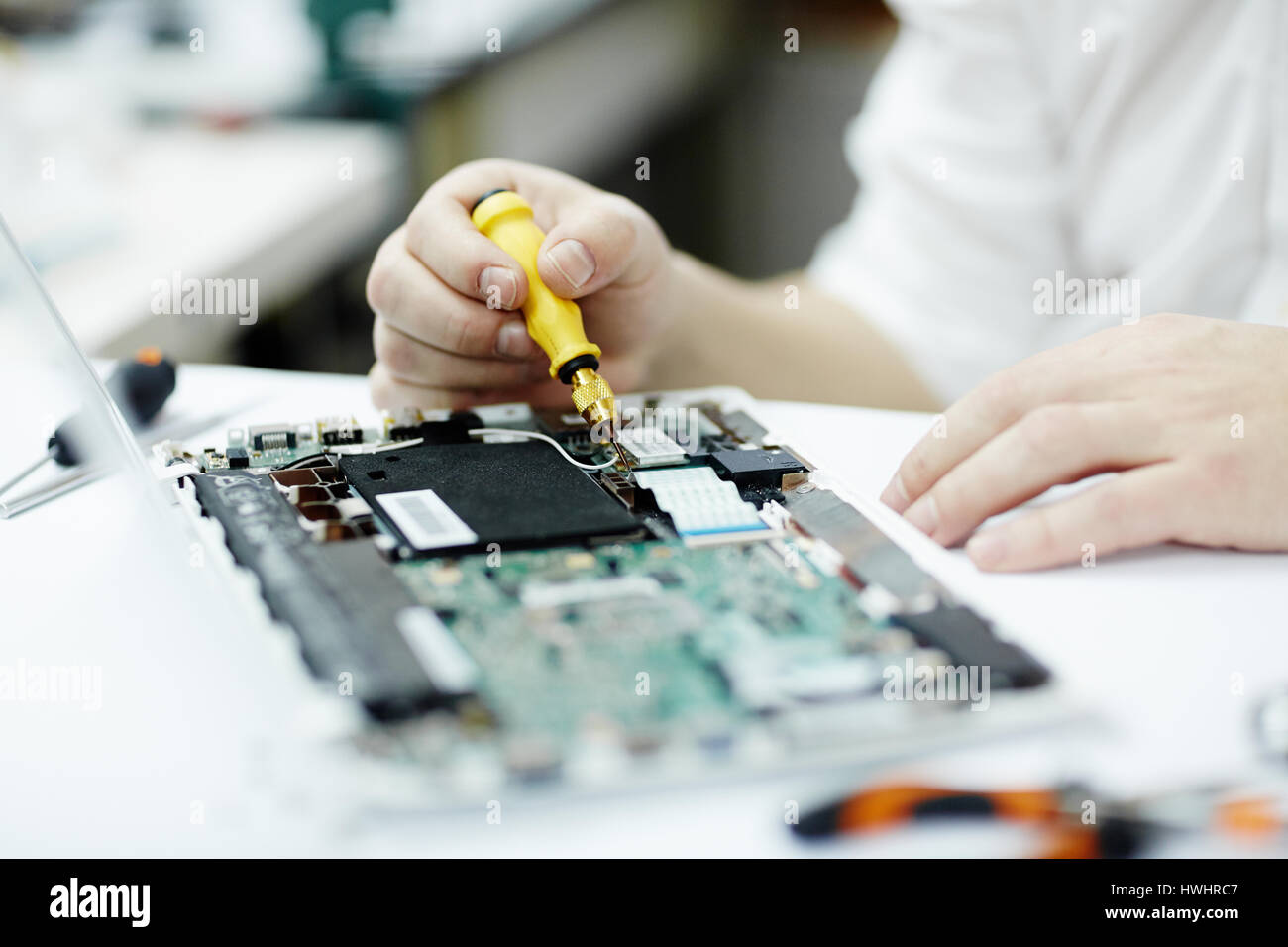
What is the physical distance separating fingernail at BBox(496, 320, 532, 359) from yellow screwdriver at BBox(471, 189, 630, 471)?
2 cm

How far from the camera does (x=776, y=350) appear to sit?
41.9 inches

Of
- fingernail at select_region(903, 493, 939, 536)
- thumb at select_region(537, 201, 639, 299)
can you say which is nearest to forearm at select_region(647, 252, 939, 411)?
thumb at select_region(537, 201, 639, 299)

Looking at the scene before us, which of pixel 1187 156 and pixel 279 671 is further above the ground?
pixel 1187 156

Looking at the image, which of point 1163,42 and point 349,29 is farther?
point 349,29

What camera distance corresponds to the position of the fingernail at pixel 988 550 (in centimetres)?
53

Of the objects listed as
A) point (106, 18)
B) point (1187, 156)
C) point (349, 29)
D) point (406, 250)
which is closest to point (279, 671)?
point (406, 250)

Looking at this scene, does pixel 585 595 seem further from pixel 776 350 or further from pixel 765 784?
pixel 776 350

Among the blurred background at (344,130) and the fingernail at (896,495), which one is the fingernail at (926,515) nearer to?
the fingernail at (896,495)

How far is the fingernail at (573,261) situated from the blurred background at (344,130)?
57 cm

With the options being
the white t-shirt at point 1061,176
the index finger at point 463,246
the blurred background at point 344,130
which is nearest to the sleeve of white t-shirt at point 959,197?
the white t-shirt at point 1061,176

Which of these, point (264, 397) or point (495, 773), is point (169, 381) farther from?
point (495, 773)

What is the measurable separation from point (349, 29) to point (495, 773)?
173 cm

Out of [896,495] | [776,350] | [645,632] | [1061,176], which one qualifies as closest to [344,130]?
[776,350]
